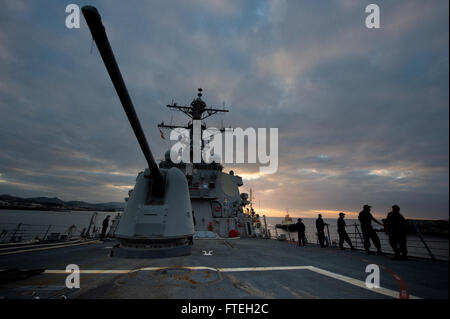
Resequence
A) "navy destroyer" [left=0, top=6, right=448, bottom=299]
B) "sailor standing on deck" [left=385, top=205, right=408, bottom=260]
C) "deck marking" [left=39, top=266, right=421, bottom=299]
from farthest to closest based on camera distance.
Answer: "sailor standing on deck" [left=385, top=205, right=408, bottom=260], "deck marking" [left=39, top=266, right=421, bottom=299], "navy destroyer" [left=0, top=6, right=448, bottom=299]

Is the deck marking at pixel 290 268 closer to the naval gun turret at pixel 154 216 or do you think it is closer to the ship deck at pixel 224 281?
the ship deck at pixel 224 281

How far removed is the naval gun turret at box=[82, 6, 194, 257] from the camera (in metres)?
4.55

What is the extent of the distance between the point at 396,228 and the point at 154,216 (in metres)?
5.71

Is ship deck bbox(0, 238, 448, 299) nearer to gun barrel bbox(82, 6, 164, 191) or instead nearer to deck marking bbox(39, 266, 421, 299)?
deck marking bbox(39, 266, 421, 299)

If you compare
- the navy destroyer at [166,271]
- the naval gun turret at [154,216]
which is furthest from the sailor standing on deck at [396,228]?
the naval gun turret at [154,216]

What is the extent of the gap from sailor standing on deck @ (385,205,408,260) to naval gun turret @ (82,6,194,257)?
4.80m

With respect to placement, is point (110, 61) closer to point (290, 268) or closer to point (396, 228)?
point (290, 268)

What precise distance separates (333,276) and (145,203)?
15.0 feet

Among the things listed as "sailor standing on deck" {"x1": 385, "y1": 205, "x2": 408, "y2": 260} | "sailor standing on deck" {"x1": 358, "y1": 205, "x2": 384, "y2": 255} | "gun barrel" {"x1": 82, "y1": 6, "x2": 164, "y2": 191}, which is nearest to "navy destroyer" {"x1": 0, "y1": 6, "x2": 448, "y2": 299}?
"gun barrel" {"x1": 82, "y1": 6, "x2": 164, "y2": 191}

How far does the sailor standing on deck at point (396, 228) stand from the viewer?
14.8 feet

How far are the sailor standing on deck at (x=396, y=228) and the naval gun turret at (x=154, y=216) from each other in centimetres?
480

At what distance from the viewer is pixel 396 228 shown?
4535 mm
